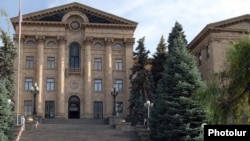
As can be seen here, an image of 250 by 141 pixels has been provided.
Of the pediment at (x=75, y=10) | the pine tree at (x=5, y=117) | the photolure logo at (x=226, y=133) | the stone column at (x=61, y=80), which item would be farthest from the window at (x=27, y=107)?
the photolure logo at (x=226, y=133)

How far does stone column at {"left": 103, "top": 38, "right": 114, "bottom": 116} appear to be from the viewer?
50.4 meters

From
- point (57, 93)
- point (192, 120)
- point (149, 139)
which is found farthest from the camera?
Result: point (57, 93)

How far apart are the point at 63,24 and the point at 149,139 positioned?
76.1 feet

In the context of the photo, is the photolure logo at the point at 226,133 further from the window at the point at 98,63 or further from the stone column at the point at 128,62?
the window at the point at 98,63

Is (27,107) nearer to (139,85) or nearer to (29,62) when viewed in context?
(29,62)

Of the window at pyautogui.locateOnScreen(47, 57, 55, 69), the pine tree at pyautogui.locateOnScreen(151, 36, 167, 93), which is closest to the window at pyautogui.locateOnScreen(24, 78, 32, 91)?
the window at pyautogui.locateOnScreen(47, 57, 55, 69)

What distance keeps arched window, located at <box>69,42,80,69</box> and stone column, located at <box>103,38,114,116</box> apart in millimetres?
3280

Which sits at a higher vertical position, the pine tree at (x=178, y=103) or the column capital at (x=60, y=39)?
the column capital at (x=60, y=39)

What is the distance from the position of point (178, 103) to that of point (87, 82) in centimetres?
2303

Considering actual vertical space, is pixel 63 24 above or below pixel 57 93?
above

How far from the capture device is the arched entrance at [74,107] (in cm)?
5075

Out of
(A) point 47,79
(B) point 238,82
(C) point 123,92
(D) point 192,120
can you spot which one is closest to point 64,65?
(A) point 47,79

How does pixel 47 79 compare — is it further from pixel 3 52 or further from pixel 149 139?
pixel 149 139

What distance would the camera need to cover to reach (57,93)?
165 ft
